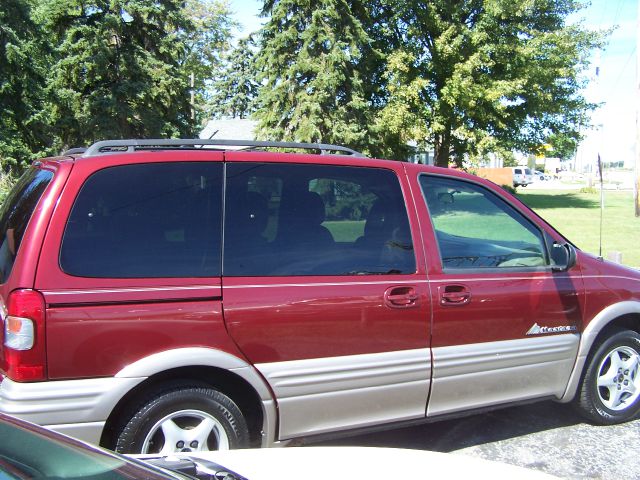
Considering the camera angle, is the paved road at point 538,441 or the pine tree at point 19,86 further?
the pine tree at point 19,86

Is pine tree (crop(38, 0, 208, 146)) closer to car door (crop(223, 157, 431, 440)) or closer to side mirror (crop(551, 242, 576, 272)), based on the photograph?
car door (crop(223, 157, 431, 440))

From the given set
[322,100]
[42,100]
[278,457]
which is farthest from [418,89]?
[278,457]

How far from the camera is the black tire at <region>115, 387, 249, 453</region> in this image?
9.69ft

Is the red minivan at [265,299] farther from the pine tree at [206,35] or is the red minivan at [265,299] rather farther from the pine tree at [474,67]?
the pine tree at [206,35]

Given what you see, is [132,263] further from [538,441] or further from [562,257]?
[538,441]

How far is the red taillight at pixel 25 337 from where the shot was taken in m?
2.78

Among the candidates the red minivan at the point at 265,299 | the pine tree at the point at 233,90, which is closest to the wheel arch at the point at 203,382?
the red minivan at the point at 265,299

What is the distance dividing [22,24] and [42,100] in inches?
107

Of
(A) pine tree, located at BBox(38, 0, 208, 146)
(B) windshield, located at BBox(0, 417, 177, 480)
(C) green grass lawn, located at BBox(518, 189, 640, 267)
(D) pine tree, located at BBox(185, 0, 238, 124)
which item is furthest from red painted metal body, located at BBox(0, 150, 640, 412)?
(D) pine tree, located at BBox(185, 0, 238, 124)

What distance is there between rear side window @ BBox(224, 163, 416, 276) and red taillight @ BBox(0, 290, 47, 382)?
941 mm

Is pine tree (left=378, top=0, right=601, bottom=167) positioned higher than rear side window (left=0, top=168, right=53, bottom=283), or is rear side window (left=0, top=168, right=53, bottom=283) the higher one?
pine tree (left=378, top=0, right=601, bottom=167)

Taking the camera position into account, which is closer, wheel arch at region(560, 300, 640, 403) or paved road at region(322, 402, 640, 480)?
paved road at region(322, 402, 640, 480)

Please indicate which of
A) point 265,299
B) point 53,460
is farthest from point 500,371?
point 53,460

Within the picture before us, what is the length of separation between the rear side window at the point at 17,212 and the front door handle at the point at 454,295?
7.61ft
